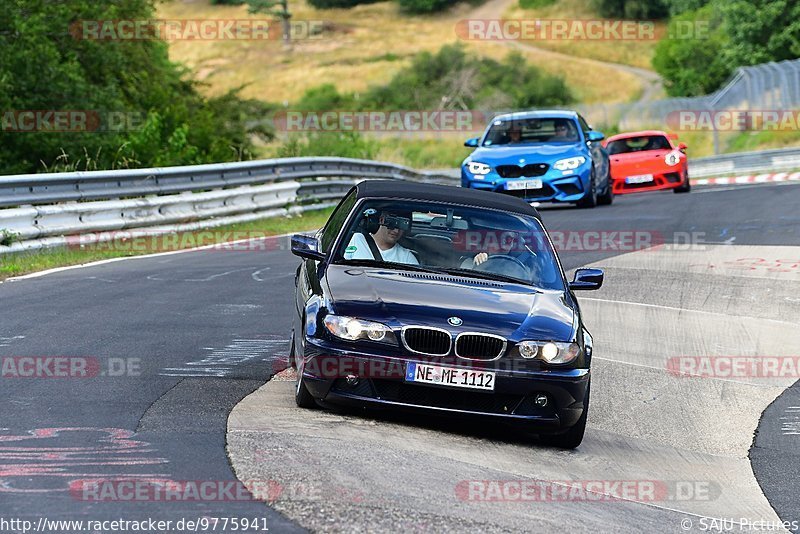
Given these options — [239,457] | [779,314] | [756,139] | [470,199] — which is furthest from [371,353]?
[756,139]

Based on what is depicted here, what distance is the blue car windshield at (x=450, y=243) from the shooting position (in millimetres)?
8344

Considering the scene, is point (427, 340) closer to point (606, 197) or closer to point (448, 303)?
point (448, 303)

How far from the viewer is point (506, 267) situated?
842 centimetres

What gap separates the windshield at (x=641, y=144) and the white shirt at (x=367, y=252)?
20.3 meters

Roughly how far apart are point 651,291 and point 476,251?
19.3ft

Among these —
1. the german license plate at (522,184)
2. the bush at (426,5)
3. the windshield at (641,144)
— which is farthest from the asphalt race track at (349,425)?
the bush at (426,5)

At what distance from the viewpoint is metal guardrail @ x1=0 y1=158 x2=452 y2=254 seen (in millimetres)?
15798

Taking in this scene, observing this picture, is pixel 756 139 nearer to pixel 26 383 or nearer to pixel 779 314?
pixel 779 314

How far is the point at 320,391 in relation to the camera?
7.40m

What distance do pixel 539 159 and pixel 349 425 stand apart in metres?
14.9

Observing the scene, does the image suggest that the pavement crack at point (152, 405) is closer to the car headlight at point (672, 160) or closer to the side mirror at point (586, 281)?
the side mirror at point (586, 281)

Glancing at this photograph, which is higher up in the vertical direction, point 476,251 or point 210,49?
point 476,251

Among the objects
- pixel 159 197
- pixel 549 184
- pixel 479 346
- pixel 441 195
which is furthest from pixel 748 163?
pixel 479 346

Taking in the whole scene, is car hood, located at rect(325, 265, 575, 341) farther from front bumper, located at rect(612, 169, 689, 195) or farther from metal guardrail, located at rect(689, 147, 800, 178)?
metal guardrail, located at rect(689, 147, 800, 178)
